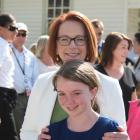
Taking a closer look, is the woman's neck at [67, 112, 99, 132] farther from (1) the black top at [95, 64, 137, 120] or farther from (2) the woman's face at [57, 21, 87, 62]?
(1) the black top at [95, 64, 137, 120]

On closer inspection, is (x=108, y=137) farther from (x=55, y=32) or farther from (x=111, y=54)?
(x=111, y=54)

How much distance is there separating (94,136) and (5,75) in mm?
4138

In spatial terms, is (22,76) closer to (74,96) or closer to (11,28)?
(11,28)

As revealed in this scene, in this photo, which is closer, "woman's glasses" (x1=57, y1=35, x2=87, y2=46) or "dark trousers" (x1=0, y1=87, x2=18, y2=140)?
"woman's glasses" (x1=57, y1=35, x2=87, y2=46)

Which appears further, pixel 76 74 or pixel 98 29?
pixel 98 29

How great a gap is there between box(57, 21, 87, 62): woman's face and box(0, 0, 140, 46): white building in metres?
13.2

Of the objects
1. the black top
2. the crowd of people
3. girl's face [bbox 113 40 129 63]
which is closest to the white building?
girl's face [bbox 113 40 129 63]

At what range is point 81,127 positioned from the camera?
227 centimetres

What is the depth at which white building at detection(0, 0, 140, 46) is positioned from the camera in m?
16.3

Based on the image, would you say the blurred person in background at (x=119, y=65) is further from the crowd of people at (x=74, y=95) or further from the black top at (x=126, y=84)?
the crowd of people at (x=74, y=95)

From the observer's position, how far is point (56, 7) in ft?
59.9

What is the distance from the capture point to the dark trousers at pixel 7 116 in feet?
20.4

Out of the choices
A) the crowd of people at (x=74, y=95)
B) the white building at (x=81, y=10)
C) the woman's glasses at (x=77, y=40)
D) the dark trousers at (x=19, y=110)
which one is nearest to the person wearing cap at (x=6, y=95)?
the dark trousers at (x=19, y=110)

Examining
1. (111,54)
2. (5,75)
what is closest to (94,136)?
(111,54)
